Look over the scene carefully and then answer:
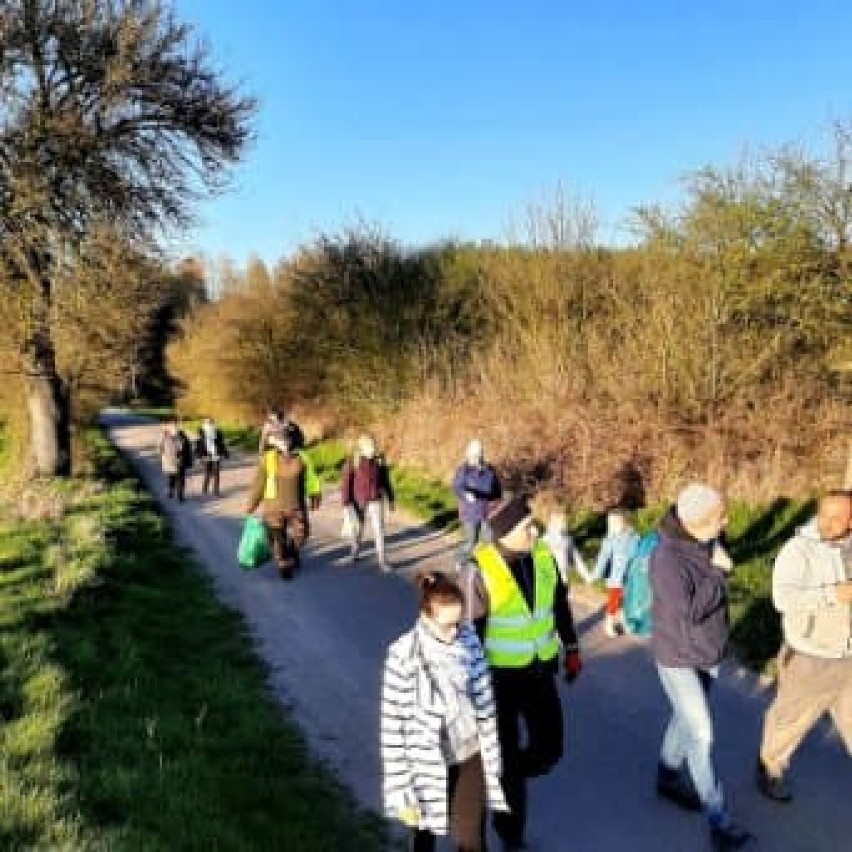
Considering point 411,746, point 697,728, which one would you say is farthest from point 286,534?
point 411,746

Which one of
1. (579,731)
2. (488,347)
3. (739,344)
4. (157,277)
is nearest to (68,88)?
(157,277)

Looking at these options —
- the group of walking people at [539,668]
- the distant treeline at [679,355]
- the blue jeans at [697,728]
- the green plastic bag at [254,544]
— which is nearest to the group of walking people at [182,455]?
the distant treeline at [679,355]

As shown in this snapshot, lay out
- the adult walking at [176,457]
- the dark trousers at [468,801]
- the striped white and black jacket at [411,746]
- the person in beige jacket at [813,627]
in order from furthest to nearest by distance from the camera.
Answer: the adult walking at [176,457] → the person in beige jacket at [813,627] → the dark trousers at [468,801] → the striped white and black jacket at [411,746]

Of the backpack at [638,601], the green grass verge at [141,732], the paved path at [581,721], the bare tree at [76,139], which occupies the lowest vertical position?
the paved path at [581,721]

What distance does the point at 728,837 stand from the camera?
5.29 m

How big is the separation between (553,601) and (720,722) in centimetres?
279

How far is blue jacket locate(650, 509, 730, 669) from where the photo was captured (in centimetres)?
541

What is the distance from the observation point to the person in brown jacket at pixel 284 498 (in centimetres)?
1280

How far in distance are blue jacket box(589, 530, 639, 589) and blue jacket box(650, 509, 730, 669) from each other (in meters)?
4.42

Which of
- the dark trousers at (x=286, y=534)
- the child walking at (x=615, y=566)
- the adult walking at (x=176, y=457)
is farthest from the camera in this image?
the adult walking at (x=176, y=457)

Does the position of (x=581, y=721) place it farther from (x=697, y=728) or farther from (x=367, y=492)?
(x=367, y=492)

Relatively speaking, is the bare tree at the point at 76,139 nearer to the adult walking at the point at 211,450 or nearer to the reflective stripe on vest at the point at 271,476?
the adult walking at the point at 211,450

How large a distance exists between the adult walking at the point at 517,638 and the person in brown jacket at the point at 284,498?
7.77m

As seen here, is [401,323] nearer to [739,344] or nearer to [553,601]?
[739,344]
